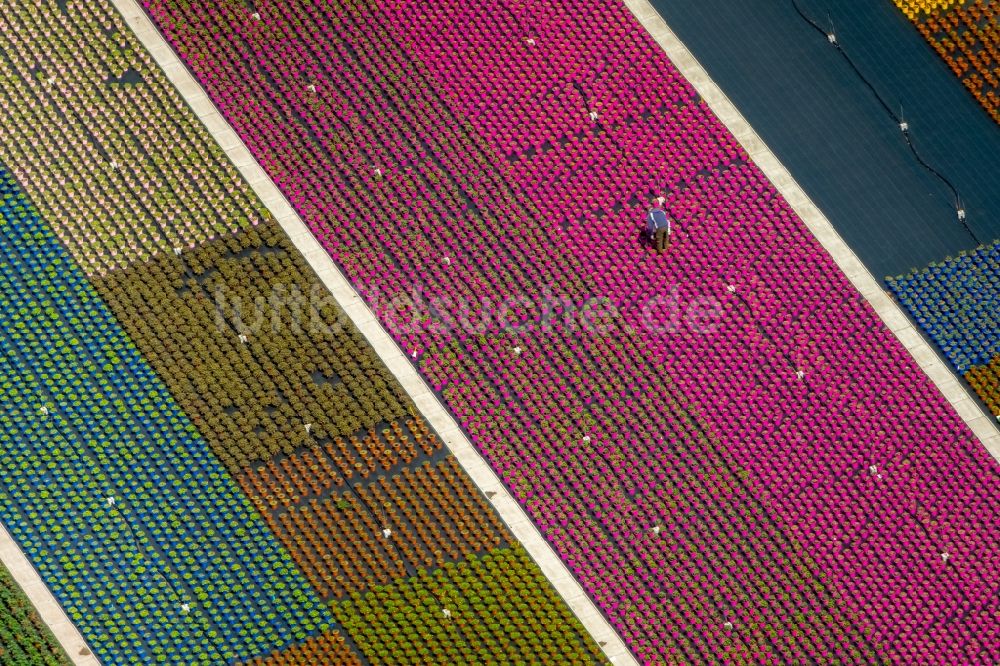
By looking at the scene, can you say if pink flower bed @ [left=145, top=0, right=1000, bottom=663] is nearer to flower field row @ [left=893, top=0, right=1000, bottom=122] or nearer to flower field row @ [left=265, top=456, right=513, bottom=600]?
flower field row @ [left=265, top=456, right=513, bottom=600]

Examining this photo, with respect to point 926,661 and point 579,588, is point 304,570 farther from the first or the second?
point 926,661

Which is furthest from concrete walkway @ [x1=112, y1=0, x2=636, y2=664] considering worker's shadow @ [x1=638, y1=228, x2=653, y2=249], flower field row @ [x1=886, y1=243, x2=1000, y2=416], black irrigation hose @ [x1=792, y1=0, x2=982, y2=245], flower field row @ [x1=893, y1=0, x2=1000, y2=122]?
flower field row @ [x1=893, y1=0, x2=1000, y2=122]

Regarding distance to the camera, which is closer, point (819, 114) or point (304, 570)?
point (304, 570)

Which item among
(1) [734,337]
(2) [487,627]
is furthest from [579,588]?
(1) [734,337]

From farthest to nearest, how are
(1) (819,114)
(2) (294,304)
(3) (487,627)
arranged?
(1) (819,114) → (2) (294,304) → (3) (487,627)

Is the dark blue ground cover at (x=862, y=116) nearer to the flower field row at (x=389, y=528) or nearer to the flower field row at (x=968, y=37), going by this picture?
the flower field row at (x=968, y=37)

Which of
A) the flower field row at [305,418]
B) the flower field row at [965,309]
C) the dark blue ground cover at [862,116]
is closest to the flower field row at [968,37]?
the dark blue ground cover at [862,116]
